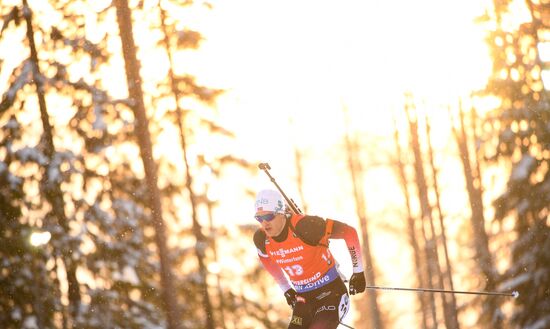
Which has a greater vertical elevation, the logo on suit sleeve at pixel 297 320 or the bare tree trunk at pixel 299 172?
the bare tree trunk at pixel 299 172

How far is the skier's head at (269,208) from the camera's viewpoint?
983 cm

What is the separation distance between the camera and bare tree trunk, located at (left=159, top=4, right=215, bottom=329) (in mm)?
19828

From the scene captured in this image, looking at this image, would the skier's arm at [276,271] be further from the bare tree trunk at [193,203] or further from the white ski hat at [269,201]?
the bare tree trunk at [193,203]

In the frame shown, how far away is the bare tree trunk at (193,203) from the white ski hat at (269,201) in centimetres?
1020

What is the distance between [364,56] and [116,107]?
16.0 m

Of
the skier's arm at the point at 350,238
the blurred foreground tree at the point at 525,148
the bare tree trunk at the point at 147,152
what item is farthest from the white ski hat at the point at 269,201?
the blurred foreground tree at the point at 525,148

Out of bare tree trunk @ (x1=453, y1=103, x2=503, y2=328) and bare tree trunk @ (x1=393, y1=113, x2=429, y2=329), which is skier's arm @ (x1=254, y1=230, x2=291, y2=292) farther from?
bare tree trunk @ (x1=393, y1=113, x2=429, y2=329)

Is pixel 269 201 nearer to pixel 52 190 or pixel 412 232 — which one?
pixel 52 190

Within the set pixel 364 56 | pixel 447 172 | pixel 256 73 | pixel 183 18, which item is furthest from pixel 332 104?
pixel 183 18

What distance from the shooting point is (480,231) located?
81.0ft

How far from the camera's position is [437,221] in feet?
107

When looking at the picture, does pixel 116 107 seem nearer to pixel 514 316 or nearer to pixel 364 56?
pixel 514 316

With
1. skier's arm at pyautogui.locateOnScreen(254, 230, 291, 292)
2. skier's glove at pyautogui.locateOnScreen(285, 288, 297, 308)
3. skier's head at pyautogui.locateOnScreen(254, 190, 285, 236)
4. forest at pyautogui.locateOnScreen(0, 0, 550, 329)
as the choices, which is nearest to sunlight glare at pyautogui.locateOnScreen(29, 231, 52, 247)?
forest at pyautogui.locateOnScreen(0, 0, 550, 329)

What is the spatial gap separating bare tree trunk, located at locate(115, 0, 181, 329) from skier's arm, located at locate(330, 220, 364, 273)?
8.67 meters
